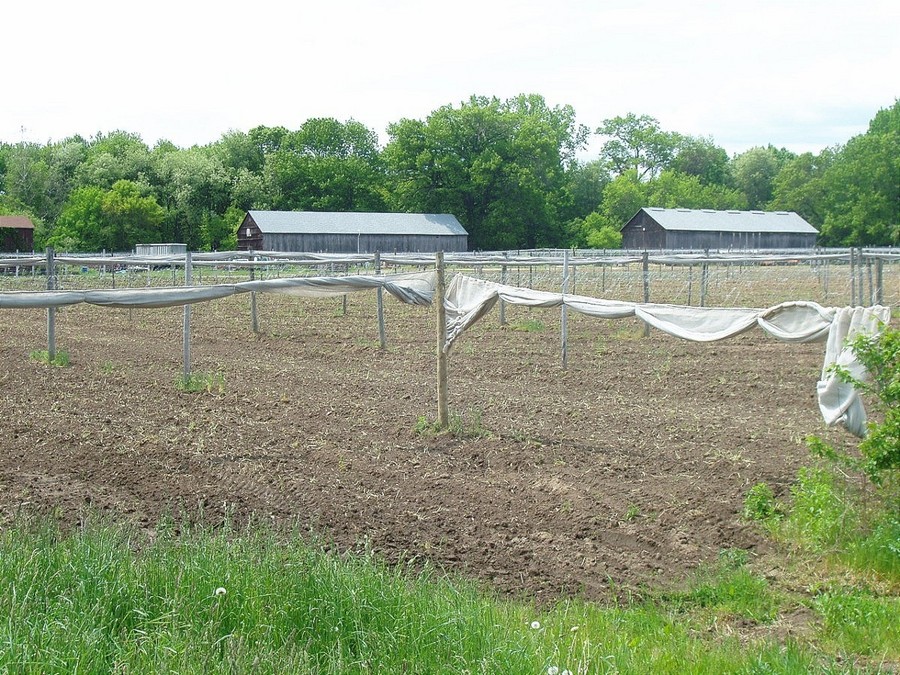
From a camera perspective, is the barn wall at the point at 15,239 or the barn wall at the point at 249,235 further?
the barn wall at the point at 15,239

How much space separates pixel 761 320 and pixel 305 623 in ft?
16.8

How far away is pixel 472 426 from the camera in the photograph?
9.75m

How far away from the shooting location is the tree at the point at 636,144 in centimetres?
10519

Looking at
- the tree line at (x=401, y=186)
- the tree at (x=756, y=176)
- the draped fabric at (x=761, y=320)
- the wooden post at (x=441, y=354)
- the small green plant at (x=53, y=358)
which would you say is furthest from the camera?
the tree at (x=756, y=176)

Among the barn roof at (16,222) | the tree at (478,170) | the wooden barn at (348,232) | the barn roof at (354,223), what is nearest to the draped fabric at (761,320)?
the wooden barn at (348,232)

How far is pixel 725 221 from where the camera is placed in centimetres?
7050

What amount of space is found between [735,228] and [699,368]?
59.0m

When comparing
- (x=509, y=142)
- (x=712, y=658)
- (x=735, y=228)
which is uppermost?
(x=509, y=142)

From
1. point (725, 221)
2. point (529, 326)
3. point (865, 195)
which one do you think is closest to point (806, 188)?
point (865, 195)

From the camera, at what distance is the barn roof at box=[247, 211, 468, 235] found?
60625mm

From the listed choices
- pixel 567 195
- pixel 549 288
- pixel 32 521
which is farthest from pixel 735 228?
pixel 32 521

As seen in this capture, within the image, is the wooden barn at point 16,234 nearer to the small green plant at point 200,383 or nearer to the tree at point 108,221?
the tree at point 108,221

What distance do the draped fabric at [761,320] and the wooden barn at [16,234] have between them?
196 feet

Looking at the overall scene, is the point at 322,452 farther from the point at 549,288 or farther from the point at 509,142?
the point at 509,142
